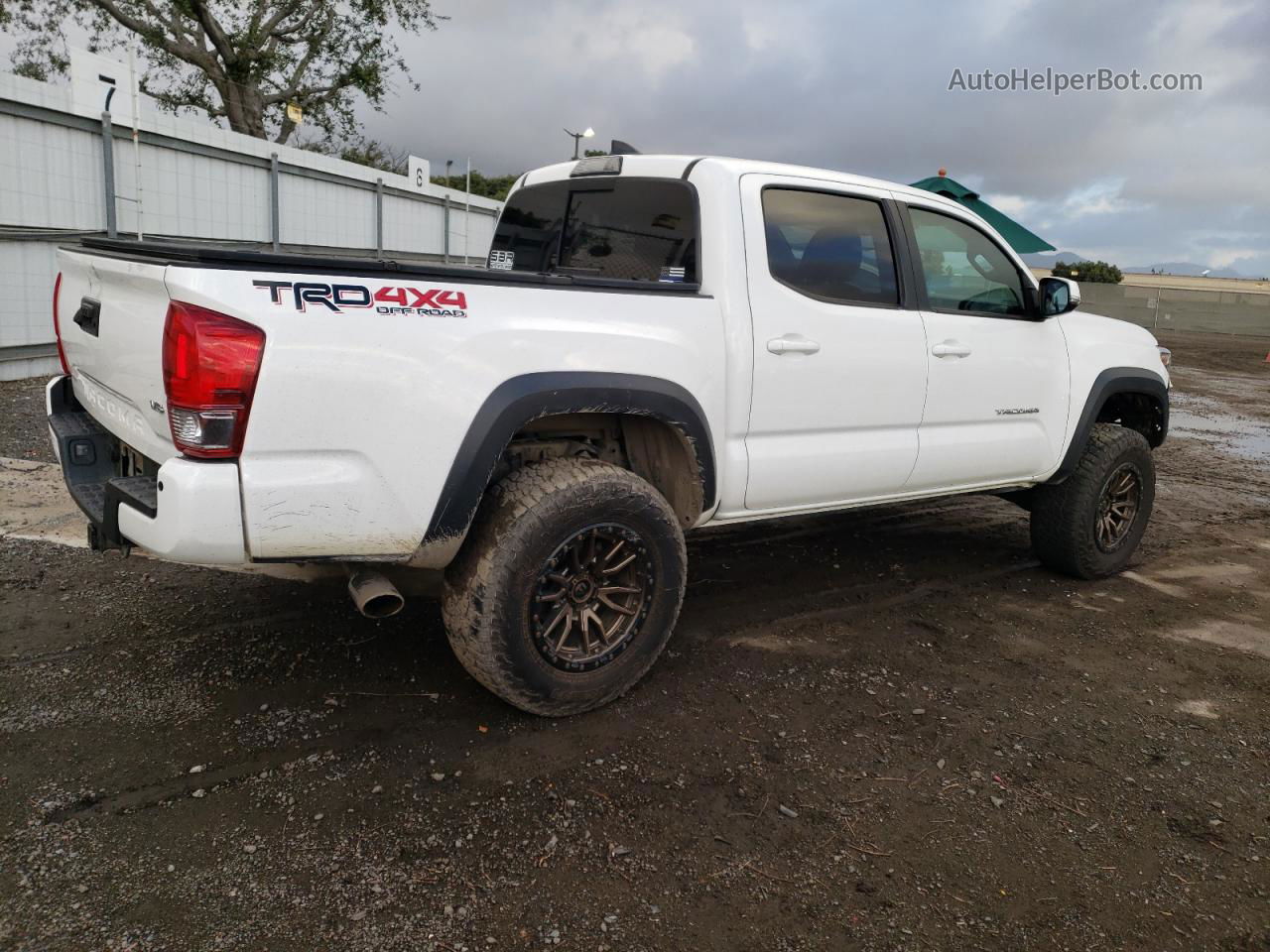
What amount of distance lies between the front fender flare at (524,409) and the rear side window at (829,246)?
0.78 metres

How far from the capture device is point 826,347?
11.9 feet

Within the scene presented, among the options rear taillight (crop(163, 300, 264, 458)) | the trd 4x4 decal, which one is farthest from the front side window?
rear taillight (crop(163, 300, 264, 458))

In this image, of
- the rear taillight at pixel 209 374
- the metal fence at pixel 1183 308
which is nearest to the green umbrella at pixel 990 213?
the rear taillight at pixel 209 374

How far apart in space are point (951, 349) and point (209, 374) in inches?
120

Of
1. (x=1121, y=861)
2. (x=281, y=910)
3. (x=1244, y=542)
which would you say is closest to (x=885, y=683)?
(x=1121, y=861)

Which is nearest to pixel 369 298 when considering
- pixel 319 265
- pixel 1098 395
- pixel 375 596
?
pixel 319 265

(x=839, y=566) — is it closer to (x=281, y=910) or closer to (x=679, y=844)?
(x=679, y=844)

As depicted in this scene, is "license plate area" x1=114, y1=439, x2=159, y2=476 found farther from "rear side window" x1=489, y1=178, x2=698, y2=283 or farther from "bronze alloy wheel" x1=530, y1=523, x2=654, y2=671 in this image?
"rear side window" x1=489, y1=178, x2=698, y2=283

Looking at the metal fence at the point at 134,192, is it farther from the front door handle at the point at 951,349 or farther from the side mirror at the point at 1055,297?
the side mirror at the point at 1055,297

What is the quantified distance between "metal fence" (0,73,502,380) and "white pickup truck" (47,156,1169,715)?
575 centimetres

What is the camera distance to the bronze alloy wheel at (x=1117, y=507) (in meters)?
5.03

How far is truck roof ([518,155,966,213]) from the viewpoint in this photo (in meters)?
3.54

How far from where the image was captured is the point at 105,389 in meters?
3.10

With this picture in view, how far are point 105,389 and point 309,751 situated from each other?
140cm
